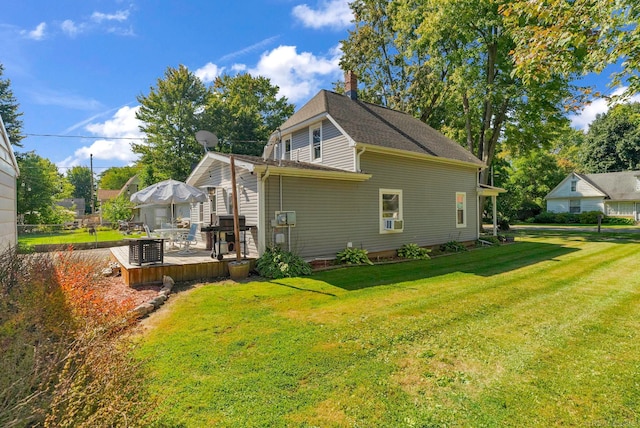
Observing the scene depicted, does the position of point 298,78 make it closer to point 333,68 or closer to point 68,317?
point 333,68

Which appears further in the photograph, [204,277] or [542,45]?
[204,277]

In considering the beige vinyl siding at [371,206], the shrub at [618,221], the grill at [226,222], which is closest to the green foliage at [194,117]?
the beige vinyl siding at [371,206]

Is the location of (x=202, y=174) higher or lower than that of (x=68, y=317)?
higher

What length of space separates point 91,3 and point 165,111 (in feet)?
70.8

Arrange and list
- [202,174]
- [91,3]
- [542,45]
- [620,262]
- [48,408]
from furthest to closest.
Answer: [202,174], [620,262], [91,3], [542,45], [48,408]

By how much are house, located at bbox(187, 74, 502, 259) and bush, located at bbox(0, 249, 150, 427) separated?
4869 mm

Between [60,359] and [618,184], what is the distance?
152 feet

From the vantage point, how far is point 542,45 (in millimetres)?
4863

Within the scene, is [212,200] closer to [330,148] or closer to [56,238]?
[330,148]

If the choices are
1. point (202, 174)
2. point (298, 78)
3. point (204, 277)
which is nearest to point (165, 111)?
point (298, 78)

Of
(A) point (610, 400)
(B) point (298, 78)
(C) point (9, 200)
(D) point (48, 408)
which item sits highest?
(B) point (298, 78)

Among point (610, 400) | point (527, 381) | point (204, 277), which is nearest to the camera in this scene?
point (610, 400)

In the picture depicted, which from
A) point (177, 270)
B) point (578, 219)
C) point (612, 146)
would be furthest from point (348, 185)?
point (612, 146)

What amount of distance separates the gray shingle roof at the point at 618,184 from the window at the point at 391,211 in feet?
114
